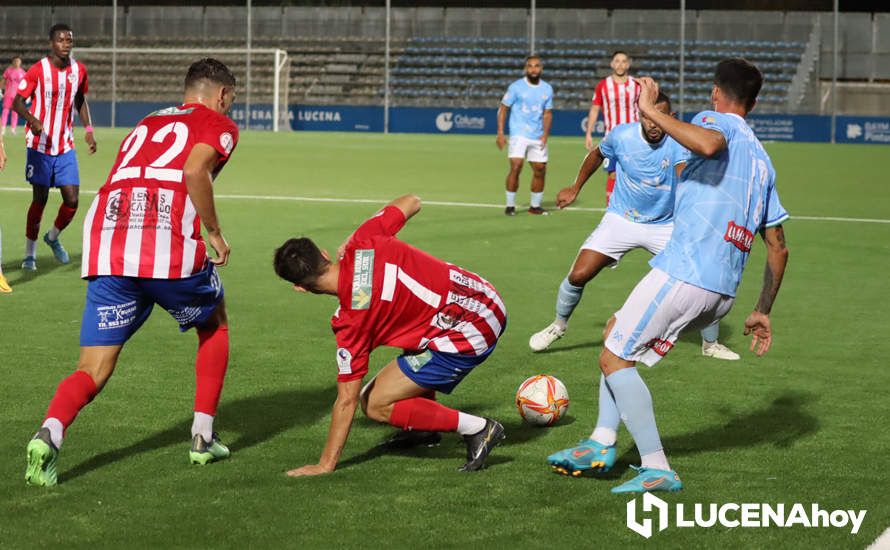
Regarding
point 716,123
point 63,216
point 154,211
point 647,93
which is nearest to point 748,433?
point 716,123

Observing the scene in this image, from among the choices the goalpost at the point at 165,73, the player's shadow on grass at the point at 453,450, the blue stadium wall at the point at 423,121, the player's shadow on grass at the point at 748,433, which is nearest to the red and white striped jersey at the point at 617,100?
the player's shadow on grass at the point at 748,433

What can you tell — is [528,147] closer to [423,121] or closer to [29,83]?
[29,83]

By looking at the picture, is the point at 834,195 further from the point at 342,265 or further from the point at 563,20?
the point at 563,20

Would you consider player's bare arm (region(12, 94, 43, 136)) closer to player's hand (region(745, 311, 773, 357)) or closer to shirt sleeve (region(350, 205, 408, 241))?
shirt sleeve (region(350, 205, 408, 241))

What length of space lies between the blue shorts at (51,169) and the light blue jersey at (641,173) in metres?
5.79

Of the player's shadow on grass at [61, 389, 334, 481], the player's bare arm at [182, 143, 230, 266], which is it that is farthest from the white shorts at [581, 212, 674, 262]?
the player's bare arm at [182, 143, 230, 266]

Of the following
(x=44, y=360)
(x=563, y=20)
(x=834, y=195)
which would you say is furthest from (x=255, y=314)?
(x=563, y=20)

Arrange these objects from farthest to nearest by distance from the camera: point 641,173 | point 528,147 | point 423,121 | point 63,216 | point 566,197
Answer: point 423,121
point 528,147
point 63,216
point 641,173
point 566,197

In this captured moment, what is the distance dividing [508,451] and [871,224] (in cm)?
1204

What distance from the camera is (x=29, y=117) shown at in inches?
466

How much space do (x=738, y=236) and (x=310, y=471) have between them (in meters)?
2.10

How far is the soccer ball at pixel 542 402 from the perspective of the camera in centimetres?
654

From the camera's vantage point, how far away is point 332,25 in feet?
160

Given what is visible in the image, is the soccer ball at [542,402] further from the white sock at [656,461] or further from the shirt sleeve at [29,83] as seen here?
the shirt sleeve at [29,83]
